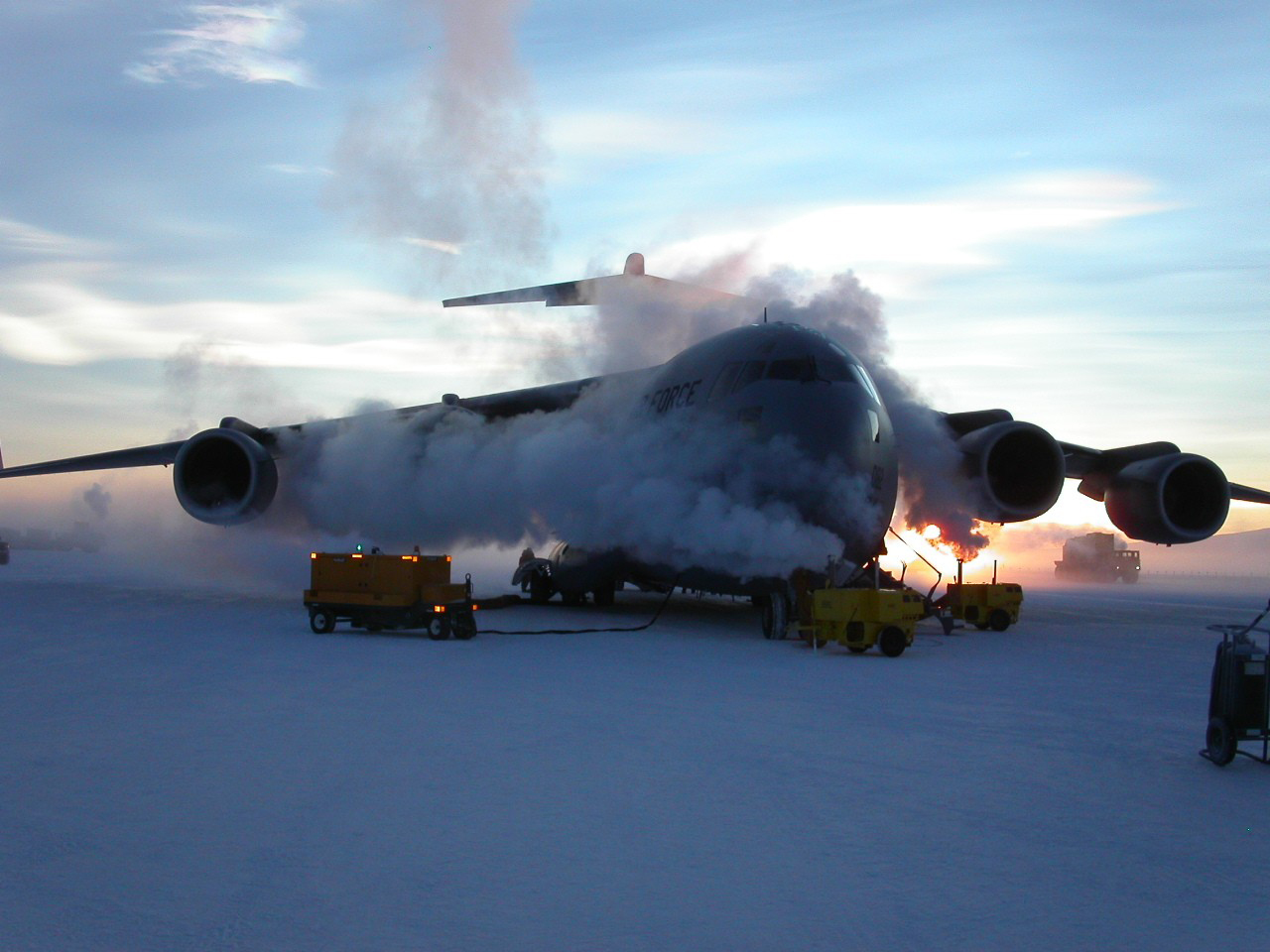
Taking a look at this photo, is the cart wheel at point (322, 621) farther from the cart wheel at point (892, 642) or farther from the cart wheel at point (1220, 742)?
the cart wheel at point (1220, 742)

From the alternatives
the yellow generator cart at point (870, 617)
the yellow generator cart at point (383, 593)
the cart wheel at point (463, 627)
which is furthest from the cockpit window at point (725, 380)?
the cart wheel at point (463, 627)

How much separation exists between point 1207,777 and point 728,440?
951 cm

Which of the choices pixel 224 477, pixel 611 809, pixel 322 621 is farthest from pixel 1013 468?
pixel 611 809

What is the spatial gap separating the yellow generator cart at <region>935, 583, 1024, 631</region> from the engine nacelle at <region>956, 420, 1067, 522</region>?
75.5 inches

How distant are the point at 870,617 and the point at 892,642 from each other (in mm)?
410

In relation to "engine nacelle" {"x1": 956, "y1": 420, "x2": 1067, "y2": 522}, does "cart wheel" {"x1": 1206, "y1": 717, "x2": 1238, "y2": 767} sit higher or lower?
lower

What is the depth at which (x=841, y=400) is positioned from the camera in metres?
16.0

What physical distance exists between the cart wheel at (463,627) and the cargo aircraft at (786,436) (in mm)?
3415

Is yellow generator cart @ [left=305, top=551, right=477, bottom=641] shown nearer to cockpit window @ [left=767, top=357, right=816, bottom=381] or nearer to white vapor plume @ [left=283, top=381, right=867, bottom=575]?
white vapor plume @ [left=283, top=381, right=867, bottom=575]

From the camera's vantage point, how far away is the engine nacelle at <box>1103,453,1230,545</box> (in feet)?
67.2

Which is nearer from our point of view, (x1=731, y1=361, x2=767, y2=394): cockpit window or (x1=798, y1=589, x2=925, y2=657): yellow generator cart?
(x1=798, y1=589, x2=925, y2=657): yellow generator cart

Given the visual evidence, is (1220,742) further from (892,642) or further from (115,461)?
(115,461)

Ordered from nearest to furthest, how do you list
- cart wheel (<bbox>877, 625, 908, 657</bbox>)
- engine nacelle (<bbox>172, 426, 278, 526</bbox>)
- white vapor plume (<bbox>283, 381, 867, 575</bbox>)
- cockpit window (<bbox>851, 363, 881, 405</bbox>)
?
1. cart wheel (<bbox>877, 625, 908, 657</bbox>)
2. white vapor plume (<bbox>283, 381, 867, 575</bbox>)
3. cockpit window (<bbox>851, 363, 881, 405</bbox>)
4. engine nacelle (<bbox>172, 426, 278, 526</bbox>)

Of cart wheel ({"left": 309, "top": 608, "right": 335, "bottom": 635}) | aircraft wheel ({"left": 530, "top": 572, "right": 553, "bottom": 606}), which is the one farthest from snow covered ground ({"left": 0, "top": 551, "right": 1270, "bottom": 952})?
aircraft wheel ({"left": 530, "top": 572, "right": 553, "bottom": 606})
